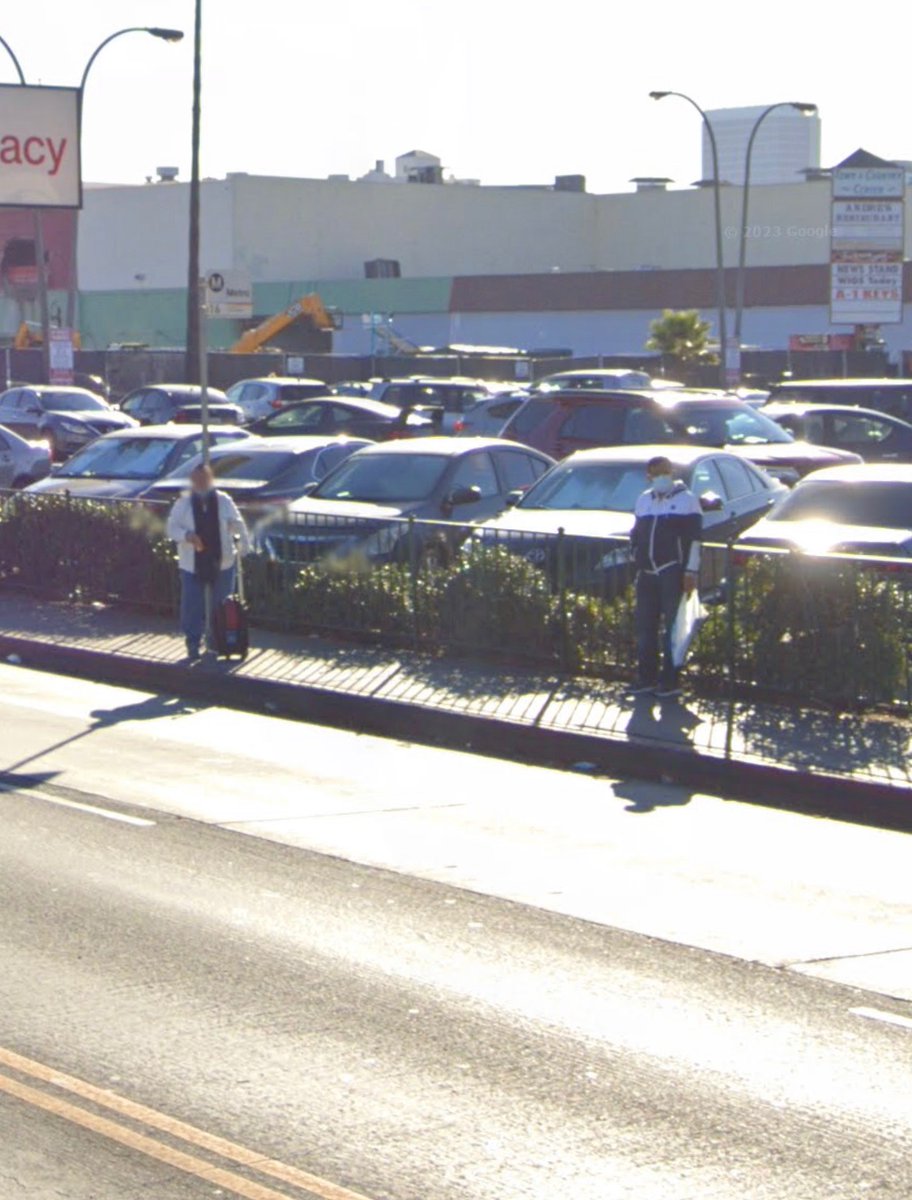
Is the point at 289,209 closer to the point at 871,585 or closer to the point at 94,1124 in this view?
the point at 871,585

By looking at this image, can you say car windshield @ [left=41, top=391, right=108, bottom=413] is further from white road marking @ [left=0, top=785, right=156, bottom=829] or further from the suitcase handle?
white road marking @ [left=0, top=785, right=156, bottom=829]

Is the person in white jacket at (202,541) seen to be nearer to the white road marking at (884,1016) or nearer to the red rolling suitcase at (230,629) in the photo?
the red rolling suitcase at (230,629)

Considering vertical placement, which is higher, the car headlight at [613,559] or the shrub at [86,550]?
the car headlight at [613,559]

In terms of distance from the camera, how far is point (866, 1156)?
5539 mm

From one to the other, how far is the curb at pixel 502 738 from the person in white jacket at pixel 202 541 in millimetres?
553

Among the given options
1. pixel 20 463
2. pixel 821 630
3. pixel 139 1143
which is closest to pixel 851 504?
pixel 821 630

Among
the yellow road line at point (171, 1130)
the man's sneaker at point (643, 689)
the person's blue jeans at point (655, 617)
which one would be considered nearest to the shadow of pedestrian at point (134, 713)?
the man's sneaker at point (643, 689)

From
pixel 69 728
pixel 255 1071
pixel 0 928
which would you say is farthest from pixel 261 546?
pixel 255 1071

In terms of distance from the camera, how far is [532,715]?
13.3 m

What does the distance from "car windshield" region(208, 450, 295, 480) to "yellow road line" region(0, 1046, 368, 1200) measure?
14.1m

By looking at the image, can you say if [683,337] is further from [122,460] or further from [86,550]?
[86,550]

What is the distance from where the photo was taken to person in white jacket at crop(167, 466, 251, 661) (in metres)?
15.7

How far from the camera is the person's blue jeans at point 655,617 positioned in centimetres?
1342

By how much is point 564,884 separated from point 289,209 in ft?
260
